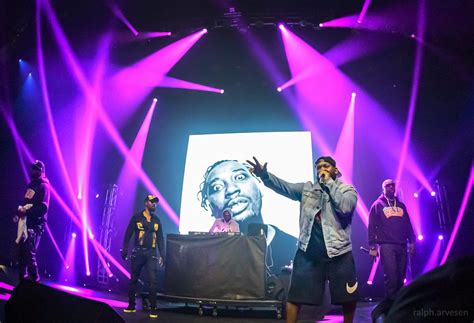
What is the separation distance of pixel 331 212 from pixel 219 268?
2664 mm

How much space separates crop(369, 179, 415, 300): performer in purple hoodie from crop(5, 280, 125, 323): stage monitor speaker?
4.80 m

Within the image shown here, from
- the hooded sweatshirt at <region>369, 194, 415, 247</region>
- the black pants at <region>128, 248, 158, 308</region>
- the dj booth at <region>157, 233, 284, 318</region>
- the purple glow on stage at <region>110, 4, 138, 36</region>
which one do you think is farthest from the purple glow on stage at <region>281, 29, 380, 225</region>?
the black pants at <region>128, 248, 158, 308</region>

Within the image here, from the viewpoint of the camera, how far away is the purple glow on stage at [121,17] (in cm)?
822

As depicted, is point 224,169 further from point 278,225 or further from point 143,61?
point 143,61

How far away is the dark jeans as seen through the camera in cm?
516

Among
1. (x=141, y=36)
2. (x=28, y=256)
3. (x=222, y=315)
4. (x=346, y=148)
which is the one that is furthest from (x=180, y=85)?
(x=222, y=315)

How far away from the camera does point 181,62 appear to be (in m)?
10.1

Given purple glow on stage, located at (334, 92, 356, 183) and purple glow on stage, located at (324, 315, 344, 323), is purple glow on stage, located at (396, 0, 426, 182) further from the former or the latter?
purple glow on stage, located at (324, 315, 344, 323)

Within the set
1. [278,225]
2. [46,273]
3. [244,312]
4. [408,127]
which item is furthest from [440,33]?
[46,273]

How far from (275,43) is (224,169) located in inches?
152

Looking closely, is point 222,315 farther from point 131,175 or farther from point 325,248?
point 131,175

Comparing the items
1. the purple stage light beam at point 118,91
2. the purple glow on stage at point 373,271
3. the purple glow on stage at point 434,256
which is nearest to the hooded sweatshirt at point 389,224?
the purple glow on stage at point 373,271

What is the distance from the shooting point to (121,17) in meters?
8.57

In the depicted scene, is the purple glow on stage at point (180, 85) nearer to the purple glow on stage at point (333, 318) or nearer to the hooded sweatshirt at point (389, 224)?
the hooded sweatshirt at point (389, 224)
